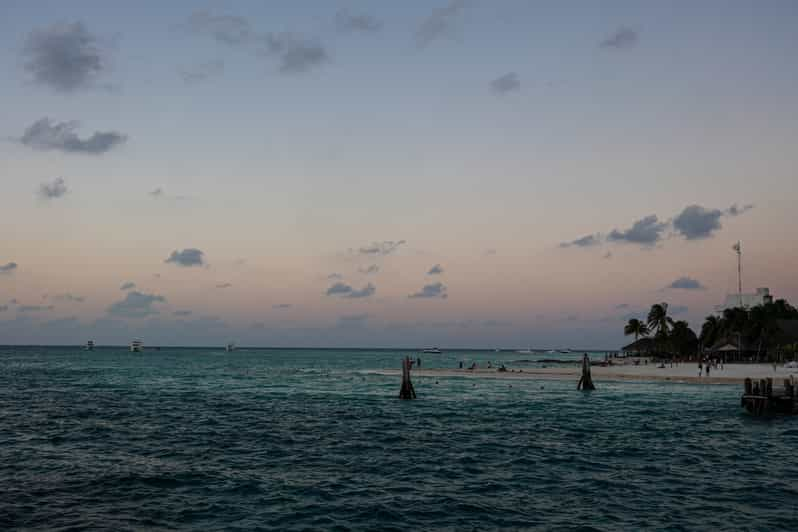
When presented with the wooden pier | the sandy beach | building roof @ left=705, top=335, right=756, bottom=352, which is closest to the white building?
building roof @ left=705, top=335, right=756, bottom=352

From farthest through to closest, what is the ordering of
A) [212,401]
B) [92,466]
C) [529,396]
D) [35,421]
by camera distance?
[529,396]
[212,401]
[35,421]
[92,466]

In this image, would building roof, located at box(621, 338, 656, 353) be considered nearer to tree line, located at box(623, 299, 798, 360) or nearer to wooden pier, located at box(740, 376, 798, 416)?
tree line, located at box(623, 299, 798, 360)

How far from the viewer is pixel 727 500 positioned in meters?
24.0

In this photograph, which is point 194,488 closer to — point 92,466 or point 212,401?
point 92,466

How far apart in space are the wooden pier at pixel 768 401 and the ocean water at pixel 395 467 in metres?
1.29

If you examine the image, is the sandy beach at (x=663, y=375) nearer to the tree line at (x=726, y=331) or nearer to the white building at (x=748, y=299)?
the tree line at (x=726, y=331)

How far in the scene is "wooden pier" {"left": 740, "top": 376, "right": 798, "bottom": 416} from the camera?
1951 inches

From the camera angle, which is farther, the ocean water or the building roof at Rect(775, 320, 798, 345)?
the building roof at Rect(775, 320, 798, 345)

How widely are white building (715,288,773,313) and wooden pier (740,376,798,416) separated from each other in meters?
138

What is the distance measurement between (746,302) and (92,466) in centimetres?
18975

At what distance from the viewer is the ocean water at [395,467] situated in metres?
21.7

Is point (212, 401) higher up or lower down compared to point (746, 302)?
lower down

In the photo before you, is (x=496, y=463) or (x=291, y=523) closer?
(x=291, y=523)

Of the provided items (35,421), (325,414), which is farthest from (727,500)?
(35,421)
